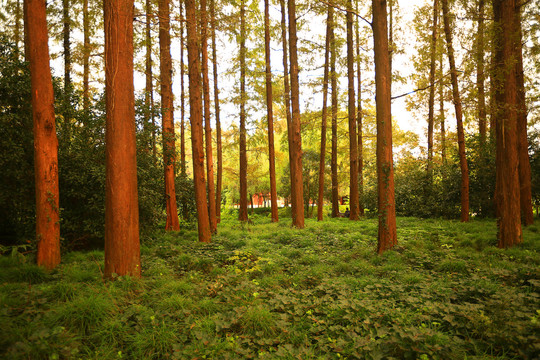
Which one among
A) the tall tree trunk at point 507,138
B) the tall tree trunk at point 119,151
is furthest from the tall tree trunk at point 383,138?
the tall tree trunk at point 119,151

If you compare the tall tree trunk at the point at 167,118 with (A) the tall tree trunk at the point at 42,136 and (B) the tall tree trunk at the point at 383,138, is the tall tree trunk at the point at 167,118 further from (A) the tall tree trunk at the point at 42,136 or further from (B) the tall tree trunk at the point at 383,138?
(B) the tall tree trunk at the point at 383,138

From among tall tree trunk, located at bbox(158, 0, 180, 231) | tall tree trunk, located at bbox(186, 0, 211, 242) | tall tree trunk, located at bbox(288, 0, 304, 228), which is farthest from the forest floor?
tall tree trunk, located at bbox(288, 0, 304, 228)

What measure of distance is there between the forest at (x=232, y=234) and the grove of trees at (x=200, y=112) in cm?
5

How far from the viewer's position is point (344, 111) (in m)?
17.8

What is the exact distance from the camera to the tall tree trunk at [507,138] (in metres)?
7.05

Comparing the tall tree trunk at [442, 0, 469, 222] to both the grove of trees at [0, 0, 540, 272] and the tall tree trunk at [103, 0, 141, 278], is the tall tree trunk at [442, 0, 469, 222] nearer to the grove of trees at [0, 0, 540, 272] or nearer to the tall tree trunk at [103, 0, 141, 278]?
the grove of trees at [0, 0, 540, 272]

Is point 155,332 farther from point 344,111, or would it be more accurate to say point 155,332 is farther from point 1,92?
point 344,111

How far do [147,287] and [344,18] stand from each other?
53.2 feet

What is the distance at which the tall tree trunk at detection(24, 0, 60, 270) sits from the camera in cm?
532

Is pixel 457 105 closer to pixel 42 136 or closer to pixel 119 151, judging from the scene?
pixel 119 151

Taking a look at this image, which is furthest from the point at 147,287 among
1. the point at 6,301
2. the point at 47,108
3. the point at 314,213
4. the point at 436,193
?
the point at 314,213

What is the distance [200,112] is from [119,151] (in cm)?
436

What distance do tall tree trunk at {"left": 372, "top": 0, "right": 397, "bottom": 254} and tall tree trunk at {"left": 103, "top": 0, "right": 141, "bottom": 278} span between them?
18.7ft

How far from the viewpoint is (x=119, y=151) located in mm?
4664
